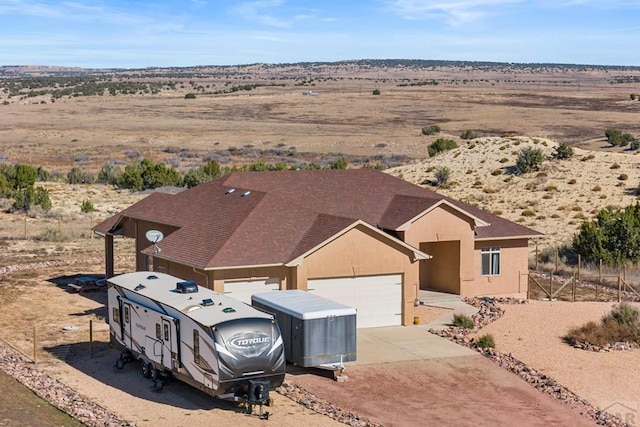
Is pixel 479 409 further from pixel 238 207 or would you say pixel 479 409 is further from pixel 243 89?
pixel 243 89

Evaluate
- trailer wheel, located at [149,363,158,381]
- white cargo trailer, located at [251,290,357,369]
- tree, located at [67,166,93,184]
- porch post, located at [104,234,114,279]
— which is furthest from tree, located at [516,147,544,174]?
trailer wheel, located at [149,363,158,381]

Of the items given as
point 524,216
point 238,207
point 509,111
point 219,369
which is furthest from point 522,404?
point 509,111

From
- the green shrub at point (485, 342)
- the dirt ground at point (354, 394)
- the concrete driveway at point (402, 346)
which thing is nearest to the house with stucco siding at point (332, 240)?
the concrete driveway at point (402, 346)

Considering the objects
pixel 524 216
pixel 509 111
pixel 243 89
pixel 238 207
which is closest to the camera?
pixel 238 207

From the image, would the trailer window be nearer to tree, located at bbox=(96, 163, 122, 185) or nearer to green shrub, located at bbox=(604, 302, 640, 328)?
green shrub, located at bbox=(604, 302, 640, 328)

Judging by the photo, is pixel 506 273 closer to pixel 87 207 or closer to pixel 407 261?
pixel 407 261
